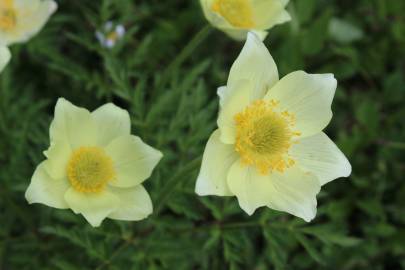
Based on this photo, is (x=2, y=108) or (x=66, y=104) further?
(x=2, y=108)

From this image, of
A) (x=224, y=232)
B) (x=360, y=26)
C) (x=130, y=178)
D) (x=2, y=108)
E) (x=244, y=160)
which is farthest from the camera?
(x=360, y=26)

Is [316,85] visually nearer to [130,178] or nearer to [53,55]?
[130,178]

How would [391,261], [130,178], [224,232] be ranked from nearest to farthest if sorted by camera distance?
[130,178]
[224,232]
[391,261]

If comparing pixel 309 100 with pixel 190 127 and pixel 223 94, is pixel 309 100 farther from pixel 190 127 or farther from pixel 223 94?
pixel 190 127

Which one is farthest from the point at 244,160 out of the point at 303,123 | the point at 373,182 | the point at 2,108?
the point at 373,182

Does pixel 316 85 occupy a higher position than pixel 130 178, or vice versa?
pixel 316 85

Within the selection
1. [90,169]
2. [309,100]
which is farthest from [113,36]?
[309,100]

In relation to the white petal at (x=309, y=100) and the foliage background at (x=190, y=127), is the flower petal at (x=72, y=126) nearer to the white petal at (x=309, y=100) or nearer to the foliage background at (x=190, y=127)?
the foliage background at (x=190, y=127)
